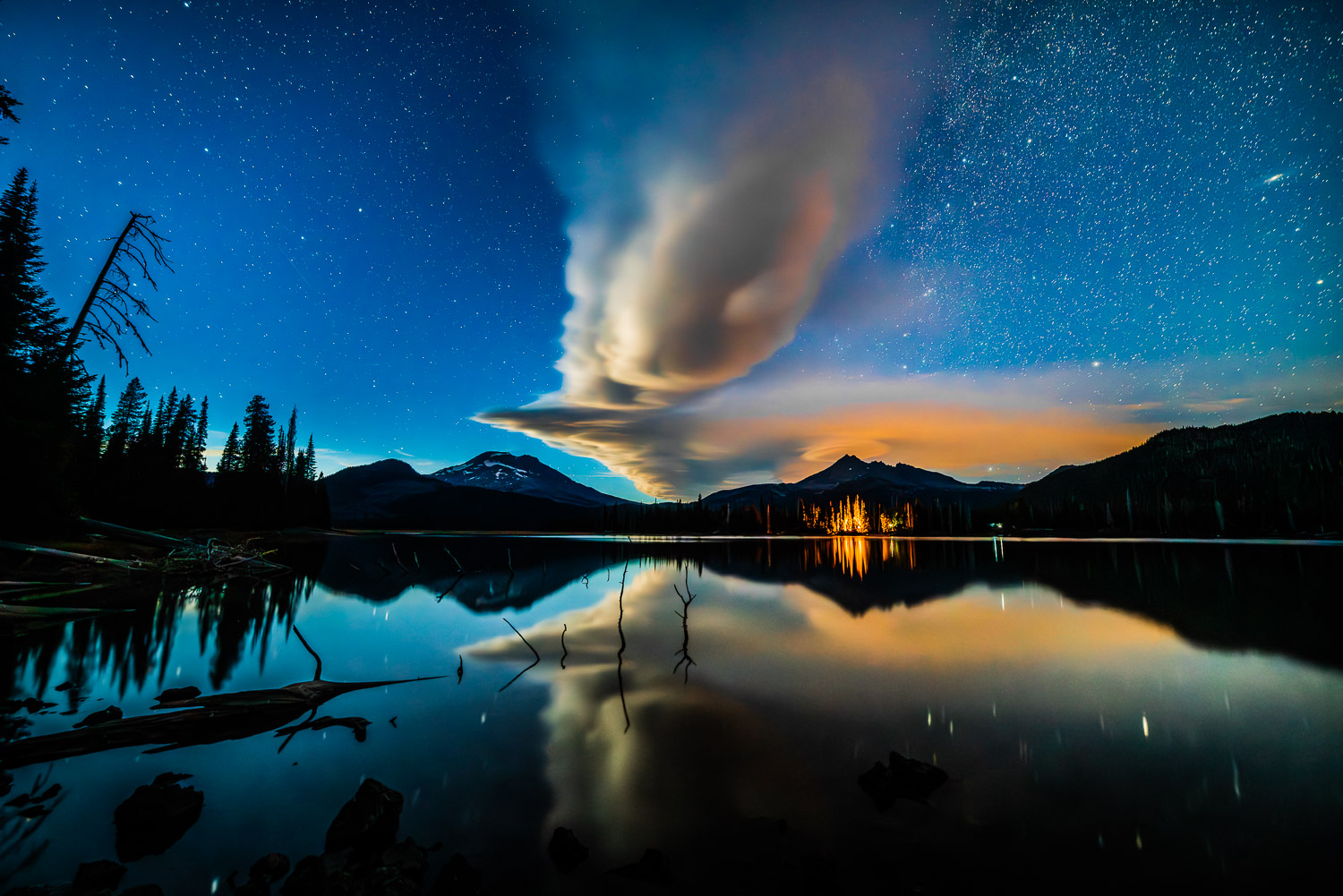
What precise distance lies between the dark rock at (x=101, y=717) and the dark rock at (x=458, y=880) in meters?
9.34

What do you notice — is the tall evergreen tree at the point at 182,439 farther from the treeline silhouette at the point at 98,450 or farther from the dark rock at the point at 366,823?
the dark rock at the point at 366,823

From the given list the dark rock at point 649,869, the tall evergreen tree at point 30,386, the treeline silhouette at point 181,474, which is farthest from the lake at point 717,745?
the treeline silhouette at point 181,474

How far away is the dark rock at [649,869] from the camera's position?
598 cm

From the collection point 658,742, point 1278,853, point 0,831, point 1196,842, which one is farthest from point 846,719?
point 0,831

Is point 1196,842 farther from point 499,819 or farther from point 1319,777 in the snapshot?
point 499,819

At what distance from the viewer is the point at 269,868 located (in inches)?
229

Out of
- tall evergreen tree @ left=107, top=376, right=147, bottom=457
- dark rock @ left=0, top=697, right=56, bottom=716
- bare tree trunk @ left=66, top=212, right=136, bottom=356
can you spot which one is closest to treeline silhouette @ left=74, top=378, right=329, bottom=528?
tall evergreen tree @ left=107, top=376, right=147, bottom=457

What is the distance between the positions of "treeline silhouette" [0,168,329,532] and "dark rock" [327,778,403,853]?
83.8ft

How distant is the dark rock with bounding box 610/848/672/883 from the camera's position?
5980 mm

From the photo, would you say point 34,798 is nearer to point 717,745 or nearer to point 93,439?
point 717,745

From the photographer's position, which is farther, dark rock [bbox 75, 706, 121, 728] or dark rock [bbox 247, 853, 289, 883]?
dark rock [bbox 75, 706, 121, 728]

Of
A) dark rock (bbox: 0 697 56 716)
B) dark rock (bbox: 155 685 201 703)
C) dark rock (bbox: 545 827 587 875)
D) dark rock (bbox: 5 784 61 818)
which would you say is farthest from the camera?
dark rock (bbox: 155 685 201 703)

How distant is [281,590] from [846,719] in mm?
34578

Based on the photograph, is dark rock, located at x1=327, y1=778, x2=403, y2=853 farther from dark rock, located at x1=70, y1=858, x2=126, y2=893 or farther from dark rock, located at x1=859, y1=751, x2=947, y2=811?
dark rock, located at x1=859, y1=751, x2=947, y2=811
